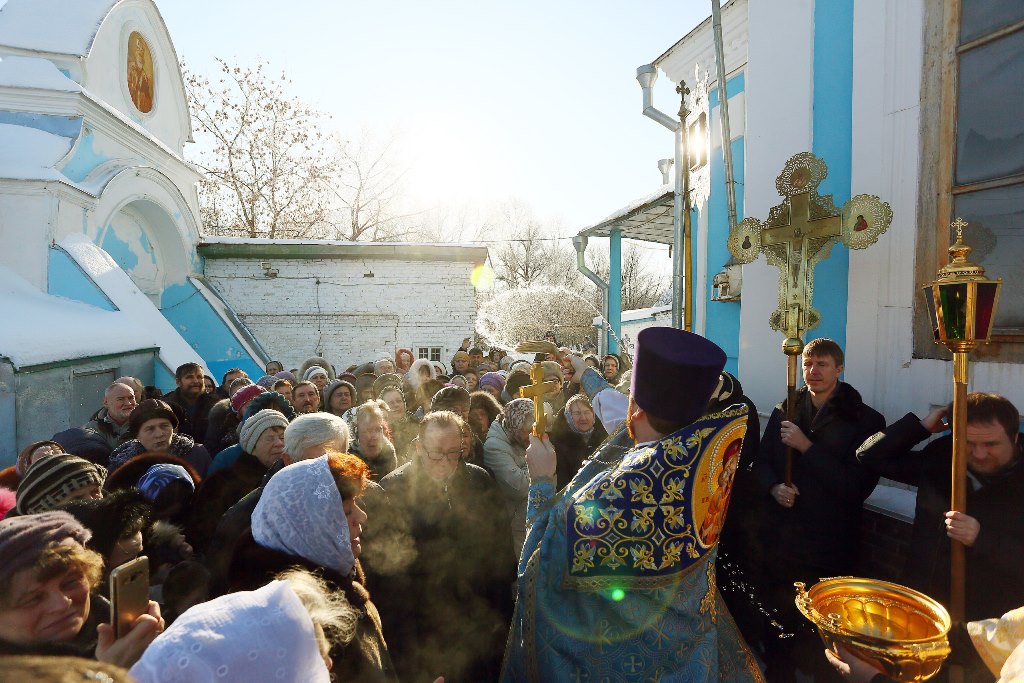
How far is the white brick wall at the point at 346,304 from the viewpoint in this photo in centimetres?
1588

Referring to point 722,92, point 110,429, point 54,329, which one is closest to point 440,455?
point 110,429

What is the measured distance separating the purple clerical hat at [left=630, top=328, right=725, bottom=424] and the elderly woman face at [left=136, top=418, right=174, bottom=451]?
3138 millimetres

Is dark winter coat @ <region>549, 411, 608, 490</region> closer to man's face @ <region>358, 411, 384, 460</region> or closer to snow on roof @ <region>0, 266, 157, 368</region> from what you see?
man's face @ <region>358, 411, 384, 460</region>

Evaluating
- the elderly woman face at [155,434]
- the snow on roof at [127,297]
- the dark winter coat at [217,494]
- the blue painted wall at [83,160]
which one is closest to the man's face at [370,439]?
the dark winter coat at [217,494]

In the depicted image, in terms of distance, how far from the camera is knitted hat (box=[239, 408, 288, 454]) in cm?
347

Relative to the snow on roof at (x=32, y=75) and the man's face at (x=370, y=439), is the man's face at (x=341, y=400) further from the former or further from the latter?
the snow on roof at (x=32, y=75)

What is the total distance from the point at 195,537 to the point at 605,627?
2115 mm

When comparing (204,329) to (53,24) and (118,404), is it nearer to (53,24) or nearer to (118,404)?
(53,24)

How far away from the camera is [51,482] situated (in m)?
2.44

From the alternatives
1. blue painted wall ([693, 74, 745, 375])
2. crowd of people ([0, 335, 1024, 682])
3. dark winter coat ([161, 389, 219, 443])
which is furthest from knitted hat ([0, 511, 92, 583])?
blue painted wall ([693, 74, 745, 375])

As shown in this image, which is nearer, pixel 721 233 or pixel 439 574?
pixel 439 574

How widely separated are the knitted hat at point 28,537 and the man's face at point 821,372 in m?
3.23

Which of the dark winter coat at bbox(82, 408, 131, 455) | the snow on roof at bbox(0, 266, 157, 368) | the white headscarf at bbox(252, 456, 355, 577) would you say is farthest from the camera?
the snow on roof at bbox(0, 266, 157, 368)

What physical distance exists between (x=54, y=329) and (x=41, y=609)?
Answer: 29.2 feet
